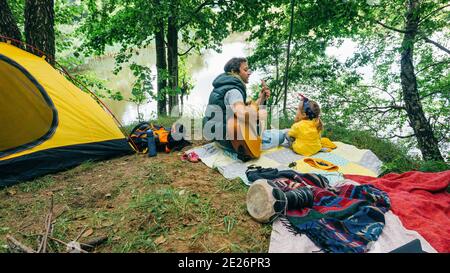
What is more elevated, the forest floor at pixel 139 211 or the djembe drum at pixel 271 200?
the djembe drum at pixel 271 200

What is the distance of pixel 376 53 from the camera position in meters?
6.34

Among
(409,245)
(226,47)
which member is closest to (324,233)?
(409,245)

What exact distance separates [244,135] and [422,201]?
78.9 inches

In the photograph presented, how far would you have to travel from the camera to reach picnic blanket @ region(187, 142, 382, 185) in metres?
3.31

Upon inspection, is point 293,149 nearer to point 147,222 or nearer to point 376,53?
point 147,222

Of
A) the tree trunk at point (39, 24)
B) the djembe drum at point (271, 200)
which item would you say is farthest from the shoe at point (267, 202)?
the tree trunk at point (39, 24)

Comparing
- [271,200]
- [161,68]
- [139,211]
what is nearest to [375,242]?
[271,200]

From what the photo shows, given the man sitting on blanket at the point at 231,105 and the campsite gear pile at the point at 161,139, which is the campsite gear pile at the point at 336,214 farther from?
the campsite gear pile at the point at 161,139

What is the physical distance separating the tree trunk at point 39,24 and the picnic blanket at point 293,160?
10.7 feet

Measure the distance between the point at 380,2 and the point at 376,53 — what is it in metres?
1.39

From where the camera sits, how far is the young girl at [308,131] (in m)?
3.85

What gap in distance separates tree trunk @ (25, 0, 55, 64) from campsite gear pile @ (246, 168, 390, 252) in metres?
4.54

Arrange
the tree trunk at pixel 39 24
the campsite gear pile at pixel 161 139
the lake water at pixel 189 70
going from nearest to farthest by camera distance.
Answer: the campsite gear pile at pixel 161 139, the tree trunk at pixel 39 24, the lake water at pixel 189 70

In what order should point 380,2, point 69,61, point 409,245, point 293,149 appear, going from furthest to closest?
point 69,61 → point 380,2 → point 293,149 → point 409,245
